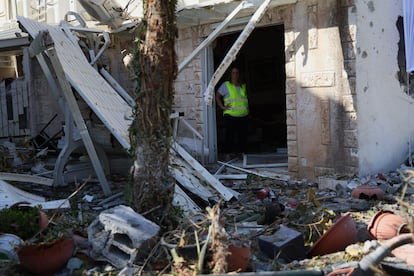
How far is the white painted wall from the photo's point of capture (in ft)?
24.9

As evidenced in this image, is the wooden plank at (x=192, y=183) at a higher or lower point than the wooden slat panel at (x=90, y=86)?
lower

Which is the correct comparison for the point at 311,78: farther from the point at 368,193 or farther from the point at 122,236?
the point at 122,236

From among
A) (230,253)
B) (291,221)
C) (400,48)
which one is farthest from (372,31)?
(230,253)

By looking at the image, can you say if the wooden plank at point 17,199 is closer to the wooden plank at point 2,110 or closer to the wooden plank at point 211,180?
the wooden plank at point 211,180

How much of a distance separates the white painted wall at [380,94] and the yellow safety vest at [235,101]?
2815 mm

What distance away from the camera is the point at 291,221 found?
5.52 metres

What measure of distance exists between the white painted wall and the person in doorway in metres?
2.81

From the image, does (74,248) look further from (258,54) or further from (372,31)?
(258,54)

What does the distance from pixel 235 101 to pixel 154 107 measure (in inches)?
204

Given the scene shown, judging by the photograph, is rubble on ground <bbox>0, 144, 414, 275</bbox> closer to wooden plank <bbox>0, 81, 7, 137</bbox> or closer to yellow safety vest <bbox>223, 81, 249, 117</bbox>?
yellow safety vest <bbox>223, 81, 249, 117</bbox>

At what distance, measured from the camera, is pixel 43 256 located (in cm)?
420

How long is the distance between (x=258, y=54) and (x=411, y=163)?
629 centimetres

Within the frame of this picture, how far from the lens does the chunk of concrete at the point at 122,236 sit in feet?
13.8

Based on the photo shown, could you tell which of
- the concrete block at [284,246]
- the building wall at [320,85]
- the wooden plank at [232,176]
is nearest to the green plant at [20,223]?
the concrete block at [284,246]
